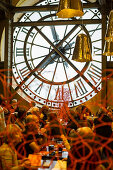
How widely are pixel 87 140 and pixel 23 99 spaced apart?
7099mm

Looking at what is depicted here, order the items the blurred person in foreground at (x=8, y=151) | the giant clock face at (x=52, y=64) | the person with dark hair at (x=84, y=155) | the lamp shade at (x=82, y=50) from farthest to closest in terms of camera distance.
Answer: the giant clock face at (x=52, y=64)
the lamp shade at (x=82, y=50)
the blurred person in foreground at (x=8, y=151)
the person with dark hair at (x=84, y=155)

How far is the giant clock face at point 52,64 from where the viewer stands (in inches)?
374

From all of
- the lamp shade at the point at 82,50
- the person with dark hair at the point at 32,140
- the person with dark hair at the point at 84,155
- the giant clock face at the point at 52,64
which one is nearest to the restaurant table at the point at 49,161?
the person with dark hair at the point at 32,140

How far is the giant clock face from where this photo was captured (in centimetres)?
949

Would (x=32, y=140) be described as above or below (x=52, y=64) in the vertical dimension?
Answer: below

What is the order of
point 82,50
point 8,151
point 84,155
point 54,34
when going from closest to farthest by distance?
1. point 84,155
2. point 8,151
3. point 82,50
4. point 54,34

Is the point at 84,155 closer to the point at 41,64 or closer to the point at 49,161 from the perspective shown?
the point at 49,161

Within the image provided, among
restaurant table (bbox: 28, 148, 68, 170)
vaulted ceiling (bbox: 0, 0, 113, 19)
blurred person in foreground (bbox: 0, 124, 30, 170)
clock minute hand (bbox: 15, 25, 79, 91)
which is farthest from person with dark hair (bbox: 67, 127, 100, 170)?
clock minute hand (bbox: 15, 25, 79, 91)

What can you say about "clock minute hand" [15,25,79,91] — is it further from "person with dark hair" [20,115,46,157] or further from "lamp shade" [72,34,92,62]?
"person with dark hair" [20,115,46,157]

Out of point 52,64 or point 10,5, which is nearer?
point 10,5

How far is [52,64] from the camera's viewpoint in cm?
987

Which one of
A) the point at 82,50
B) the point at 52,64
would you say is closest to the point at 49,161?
the point at 82,50

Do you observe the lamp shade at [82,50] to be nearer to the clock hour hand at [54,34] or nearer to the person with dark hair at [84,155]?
the person with dark hair at [84,155]

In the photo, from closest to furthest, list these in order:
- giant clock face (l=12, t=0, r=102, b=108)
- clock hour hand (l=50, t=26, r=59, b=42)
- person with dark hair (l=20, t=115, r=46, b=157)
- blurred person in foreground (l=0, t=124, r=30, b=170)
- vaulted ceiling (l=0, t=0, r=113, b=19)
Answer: blurred person in foreground (l=0, t=124, r=30, b=170)
person with dark hair (l=20, t=115, r=46, b=157)
vaulted ceiling (l=0, t=0, r=113, b=19)
giant clock face (l=12, t=0, r=102, b=108)
clock hour hand (l=50, t=26, r=59, b=42)
